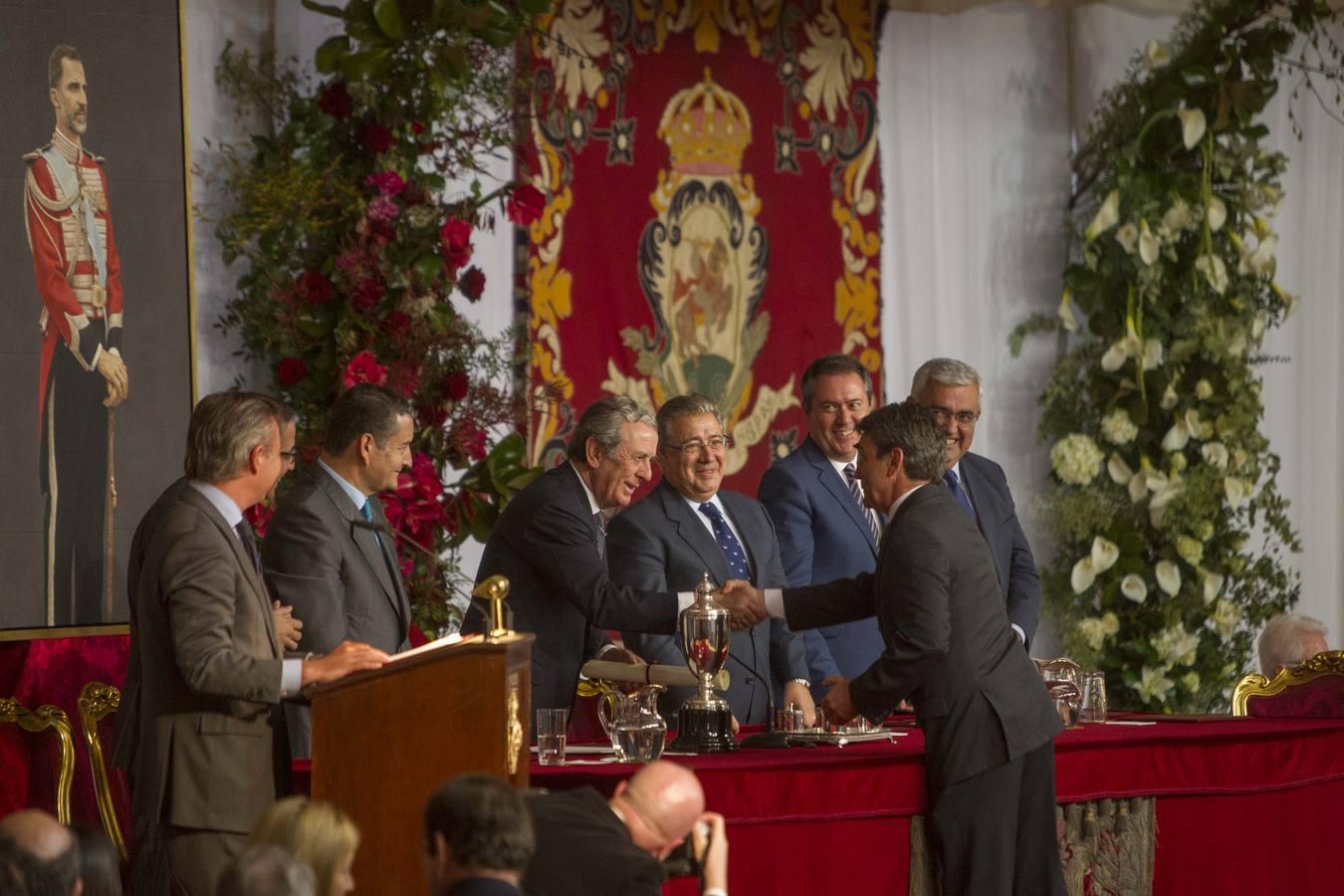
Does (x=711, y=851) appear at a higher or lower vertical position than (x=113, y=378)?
lower

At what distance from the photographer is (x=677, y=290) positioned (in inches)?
286

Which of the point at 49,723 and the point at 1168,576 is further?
the point at 1168,576

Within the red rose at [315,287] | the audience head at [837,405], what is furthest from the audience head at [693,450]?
the red rose at [315,287]

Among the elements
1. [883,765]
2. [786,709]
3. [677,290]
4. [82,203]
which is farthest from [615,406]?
[677,290]

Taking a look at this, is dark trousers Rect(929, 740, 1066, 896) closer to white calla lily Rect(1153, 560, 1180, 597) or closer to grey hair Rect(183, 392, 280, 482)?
grey hair Rect(183, 392, 280, 482)

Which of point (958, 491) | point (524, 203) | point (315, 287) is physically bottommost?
point (958, 491)

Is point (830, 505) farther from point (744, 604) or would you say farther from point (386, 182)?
point (386, 182)

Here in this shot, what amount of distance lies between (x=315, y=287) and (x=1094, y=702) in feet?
8.39

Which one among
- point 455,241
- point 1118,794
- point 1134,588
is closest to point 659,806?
point 1118,794

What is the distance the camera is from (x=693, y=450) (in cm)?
501

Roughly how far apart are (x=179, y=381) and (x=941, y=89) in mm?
3709

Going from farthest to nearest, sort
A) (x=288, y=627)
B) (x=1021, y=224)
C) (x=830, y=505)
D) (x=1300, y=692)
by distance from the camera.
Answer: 1. (x=1021, y=224)
2. (x=830, y=505)
3. (x=1300, y=692)
4. (x=288, y=627)

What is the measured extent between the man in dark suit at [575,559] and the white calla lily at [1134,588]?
3.11m

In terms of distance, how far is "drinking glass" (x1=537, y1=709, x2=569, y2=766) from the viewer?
4.09m
